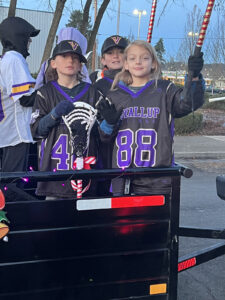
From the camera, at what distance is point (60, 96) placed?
2557 mm

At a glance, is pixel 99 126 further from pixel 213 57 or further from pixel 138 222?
pixel 213 57

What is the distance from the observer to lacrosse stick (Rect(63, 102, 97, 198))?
2350 mm

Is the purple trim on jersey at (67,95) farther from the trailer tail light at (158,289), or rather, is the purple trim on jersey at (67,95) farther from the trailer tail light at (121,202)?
the trailer tail light at (158,289)

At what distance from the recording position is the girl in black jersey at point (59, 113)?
7.94 feet

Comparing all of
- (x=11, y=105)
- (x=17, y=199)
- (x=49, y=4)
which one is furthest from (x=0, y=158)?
(x=49, y=4)

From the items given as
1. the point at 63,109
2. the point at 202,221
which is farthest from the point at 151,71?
the point at 202,221

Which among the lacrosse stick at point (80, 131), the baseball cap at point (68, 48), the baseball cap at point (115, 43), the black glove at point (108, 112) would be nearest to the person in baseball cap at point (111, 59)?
the baseball cap at point (115, 43)

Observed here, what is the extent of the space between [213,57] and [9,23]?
20970 millimetres

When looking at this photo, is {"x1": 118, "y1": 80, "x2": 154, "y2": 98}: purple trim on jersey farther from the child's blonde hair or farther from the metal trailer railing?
the metal trailer railing

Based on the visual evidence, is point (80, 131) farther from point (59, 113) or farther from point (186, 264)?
point (186, 264)

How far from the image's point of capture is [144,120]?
2.42m

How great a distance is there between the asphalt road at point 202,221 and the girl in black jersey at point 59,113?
147 cm

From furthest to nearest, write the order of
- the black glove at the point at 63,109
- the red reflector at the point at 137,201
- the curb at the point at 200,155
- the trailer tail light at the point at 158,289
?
the curb at the point at 200,155
the black glove at the point at 63,109
the trailer tail light at the point at 158,289
the red reflector at the point at 137,201

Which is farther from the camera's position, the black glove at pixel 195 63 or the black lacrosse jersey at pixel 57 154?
the black lacrosse jersey at pixel 57 154
